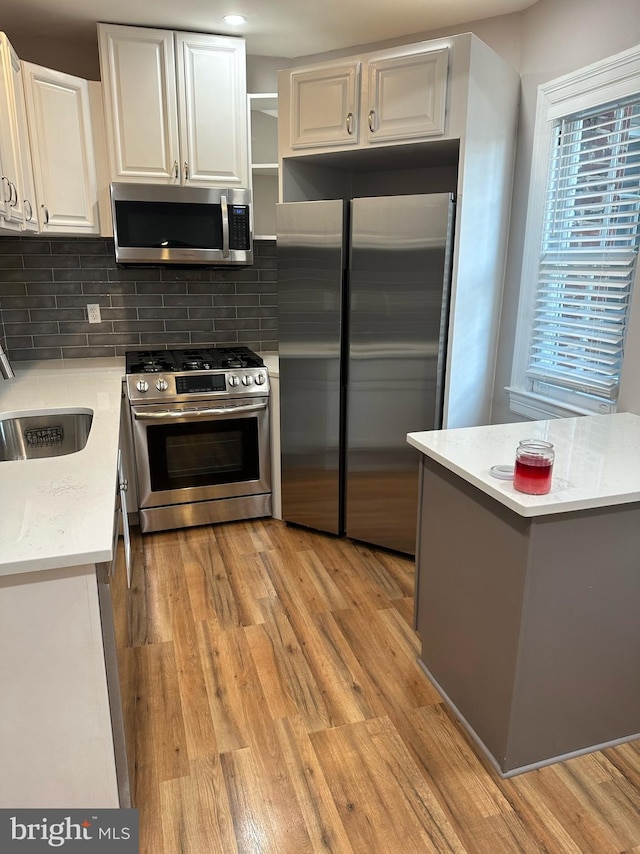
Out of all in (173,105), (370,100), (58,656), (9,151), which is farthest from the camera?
(173,105)

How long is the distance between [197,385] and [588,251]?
6.35ft

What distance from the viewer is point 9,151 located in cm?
238

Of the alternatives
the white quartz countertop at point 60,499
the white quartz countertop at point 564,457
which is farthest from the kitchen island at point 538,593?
the white quartz countertop at point 60,499

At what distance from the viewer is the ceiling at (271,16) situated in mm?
2621

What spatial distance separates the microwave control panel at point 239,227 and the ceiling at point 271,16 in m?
0.84

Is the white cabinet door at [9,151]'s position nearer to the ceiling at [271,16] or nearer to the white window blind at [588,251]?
the ceiling at [271,16]

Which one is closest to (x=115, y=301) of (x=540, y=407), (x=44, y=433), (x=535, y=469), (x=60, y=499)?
(x=44, y=433)

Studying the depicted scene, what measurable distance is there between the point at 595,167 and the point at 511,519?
1663mm

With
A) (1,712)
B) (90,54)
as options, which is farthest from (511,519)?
(90,54)

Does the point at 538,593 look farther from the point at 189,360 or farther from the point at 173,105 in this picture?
the point at 173,105

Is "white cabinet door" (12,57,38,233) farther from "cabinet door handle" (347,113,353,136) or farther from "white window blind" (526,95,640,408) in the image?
"white window blind" (526,95,640,408)

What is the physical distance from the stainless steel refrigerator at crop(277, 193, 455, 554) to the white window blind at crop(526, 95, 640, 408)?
1.61 feet

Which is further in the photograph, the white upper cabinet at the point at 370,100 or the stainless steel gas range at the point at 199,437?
the stainless steel gas range at the point at 199,437

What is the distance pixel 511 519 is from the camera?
1.57m
